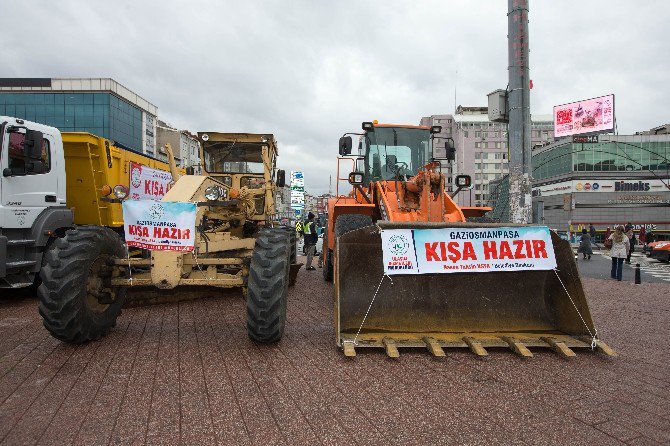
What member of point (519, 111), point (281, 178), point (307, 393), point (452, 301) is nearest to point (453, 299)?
point (452, 301)

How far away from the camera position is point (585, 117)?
5056 centimetres

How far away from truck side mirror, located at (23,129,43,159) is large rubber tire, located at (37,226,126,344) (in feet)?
9.96

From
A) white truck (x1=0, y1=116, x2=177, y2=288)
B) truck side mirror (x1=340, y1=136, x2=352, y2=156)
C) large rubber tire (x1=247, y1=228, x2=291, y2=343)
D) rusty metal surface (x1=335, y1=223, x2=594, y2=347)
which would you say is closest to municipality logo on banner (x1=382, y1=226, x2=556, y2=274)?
rusty metal surface (x1=335, y1=223, x2=594, y2=347)

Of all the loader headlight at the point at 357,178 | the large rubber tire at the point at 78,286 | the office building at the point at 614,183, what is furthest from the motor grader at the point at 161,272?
the office building at the point at 614,183

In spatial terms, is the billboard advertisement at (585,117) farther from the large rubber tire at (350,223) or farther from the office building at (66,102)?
the large rubber tire at (350,223)

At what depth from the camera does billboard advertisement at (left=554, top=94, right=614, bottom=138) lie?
48.5 metres

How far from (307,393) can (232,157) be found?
6.12m

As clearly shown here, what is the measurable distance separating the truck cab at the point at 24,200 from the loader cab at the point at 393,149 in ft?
17.6

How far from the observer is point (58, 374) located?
3.90 m

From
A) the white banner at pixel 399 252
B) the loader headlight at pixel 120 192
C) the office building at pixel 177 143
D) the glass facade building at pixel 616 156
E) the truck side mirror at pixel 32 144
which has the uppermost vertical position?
the office building at pixel 177 143

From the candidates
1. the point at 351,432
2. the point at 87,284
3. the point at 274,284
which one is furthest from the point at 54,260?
the point at 351,432

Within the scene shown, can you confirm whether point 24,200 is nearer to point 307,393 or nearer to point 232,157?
point 232,157

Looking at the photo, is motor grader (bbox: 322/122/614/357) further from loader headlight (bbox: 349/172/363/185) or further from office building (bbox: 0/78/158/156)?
office building (bbox: 0/78/158/156)

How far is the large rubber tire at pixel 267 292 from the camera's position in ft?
14.5
